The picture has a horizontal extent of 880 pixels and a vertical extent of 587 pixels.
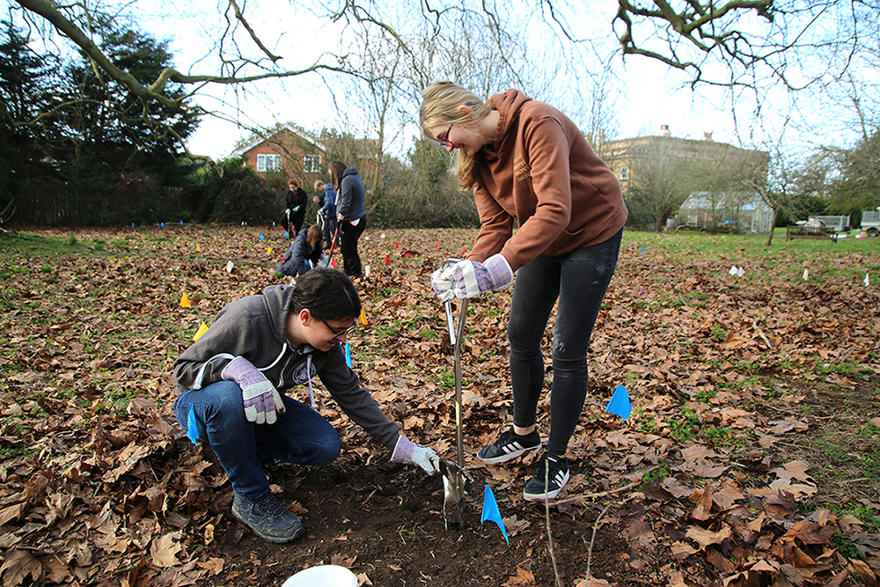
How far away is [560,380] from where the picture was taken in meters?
2.25

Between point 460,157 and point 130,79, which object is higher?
point 130,79

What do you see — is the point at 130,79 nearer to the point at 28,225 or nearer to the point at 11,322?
the point at 11,322

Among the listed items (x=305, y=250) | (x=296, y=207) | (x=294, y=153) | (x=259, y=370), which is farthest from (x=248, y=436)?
(x=294, y=153)

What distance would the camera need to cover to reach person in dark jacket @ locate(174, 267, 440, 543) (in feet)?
6.64

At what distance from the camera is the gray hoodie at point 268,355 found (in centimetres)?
210

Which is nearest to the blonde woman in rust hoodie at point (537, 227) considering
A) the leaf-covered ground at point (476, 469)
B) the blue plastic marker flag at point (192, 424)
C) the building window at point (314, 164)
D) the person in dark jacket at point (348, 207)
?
the leaf-covered ground at point (476, 469)

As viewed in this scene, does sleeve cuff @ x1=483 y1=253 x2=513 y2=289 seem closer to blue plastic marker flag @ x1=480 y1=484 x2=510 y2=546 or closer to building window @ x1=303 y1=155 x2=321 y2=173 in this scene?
blue plastic marker flag @ x1=480 y1=484 x2=510 y2=546

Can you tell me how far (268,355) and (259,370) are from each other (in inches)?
2.8

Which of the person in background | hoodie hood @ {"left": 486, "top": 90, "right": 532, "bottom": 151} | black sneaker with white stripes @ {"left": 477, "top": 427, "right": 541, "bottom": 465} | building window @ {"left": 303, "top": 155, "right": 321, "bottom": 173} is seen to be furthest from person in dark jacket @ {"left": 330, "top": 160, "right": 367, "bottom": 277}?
building window @ {"left": 303, "top": 155, "right": 321, "bottom": 173}

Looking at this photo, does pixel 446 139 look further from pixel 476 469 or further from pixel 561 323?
pixel 476 469

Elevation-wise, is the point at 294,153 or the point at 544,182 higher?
the point at 294,153

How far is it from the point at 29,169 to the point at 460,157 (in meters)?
20.5

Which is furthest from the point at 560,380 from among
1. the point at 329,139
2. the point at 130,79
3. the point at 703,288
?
the point at 329,139

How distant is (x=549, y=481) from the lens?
2303 mm
